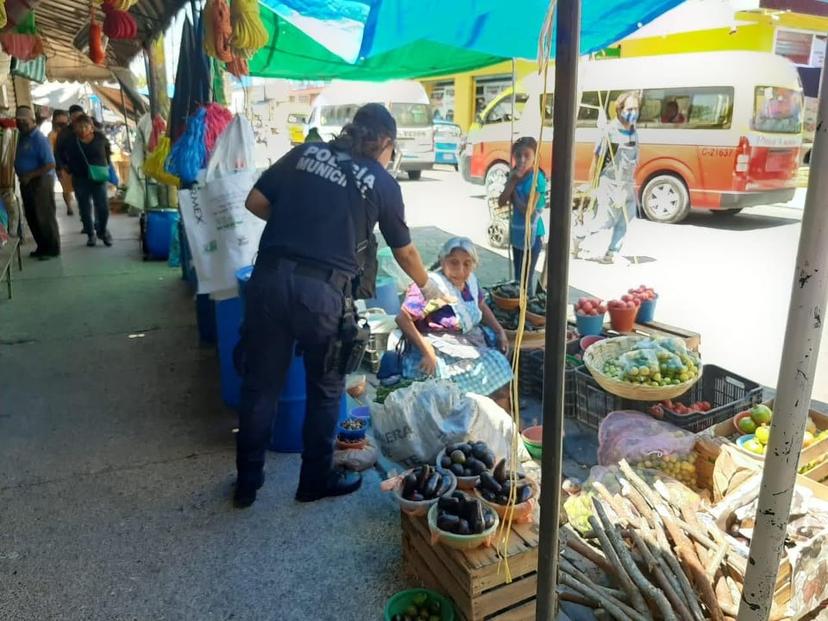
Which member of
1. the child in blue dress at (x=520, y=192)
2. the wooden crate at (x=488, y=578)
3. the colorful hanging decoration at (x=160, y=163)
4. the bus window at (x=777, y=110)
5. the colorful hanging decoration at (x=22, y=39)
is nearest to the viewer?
the wooden crate at (x=488, y=578)

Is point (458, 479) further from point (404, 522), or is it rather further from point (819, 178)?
point (819, 178)

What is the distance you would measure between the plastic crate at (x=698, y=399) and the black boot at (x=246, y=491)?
2.23 metres

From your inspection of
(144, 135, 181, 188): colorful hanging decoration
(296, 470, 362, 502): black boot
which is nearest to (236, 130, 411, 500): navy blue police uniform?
(296, 470, 362, 502): black boot

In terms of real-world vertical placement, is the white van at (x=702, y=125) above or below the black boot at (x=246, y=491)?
above

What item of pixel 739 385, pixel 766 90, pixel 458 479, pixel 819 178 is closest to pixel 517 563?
pixel 458 479

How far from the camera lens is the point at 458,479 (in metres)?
2.99

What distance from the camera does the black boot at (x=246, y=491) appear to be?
10.9ft

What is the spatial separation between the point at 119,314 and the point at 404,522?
4.85m

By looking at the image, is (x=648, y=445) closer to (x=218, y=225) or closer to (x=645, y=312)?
(x=645, y=312)

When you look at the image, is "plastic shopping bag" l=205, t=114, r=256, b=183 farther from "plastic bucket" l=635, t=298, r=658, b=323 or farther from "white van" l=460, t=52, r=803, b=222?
"white van" l=460, t=52, r=803, b=222

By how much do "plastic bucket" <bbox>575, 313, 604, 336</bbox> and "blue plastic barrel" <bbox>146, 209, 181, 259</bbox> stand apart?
6.04 meters

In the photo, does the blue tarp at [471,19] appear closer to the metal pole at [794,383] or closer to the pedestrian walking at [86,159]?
the metal pole at [794,383]

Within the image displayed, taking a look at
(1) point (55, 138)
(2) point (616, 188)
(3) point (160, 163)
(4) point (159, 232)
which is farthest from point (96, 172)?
(2) point (616, 188)

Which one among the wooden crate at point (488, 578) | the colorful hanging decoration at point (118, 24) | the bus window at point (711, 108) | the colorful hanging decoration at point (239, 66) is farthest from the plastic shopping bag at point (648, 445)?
the bus window at point (711, 108)
